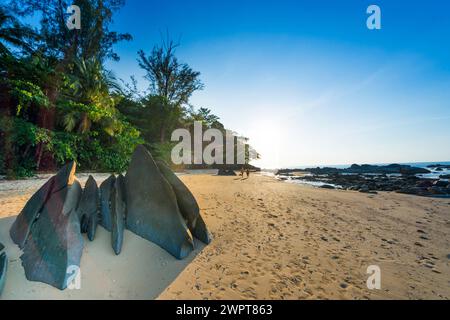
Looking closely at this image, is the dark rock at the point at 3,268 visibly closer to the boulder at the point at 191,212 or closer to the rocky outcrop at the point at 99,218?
the rocky outcrop at the point at 99,218

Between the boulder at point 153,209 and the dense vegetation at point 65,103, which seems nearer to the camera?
the boulder at point 153,209

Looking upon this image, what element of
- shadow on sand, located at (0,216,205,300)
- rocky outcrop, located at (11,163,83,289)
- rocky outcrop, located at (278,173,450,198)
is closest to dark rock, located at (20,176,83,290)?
rocky outcrop, located at (11,163,83,289)

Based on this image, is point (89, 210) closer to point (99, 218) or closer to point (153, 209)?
point (99, 218)

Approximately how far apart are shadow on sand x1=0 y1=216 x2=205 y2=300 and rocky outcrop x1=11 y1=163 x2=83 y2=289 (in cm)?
10

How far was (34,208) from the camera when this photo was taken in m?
3.49

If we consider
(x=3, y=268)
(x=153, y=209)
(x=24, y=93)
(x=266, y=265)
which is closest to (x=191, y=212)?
(x=153, y=209)

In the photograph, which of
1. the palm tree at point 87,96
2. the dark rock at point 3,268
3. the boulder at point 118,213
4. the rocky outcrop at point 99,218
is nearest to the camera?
the dark rock at point 3,268

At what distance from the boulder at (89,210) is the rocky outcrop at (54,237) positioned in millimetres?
130

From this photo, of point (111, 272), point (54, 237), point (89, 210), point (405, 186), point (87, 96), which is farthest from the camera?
Result: point (405, 186)

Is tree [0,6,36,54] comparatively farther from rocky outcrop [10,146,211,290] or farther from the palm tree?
rocky outcrop [10,146,211,290]

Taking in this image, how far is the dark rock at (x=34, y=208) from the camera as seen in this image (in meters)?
3.24

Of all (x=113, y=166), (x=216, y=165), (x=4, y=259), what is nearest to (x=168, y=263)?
(x=4, y=259)

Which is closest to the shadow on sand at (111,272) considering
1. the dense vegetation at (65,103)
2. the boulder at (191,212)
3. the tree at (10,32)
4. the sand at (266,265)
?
the sand at (266,265)

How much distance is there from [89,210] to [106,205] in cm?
30
